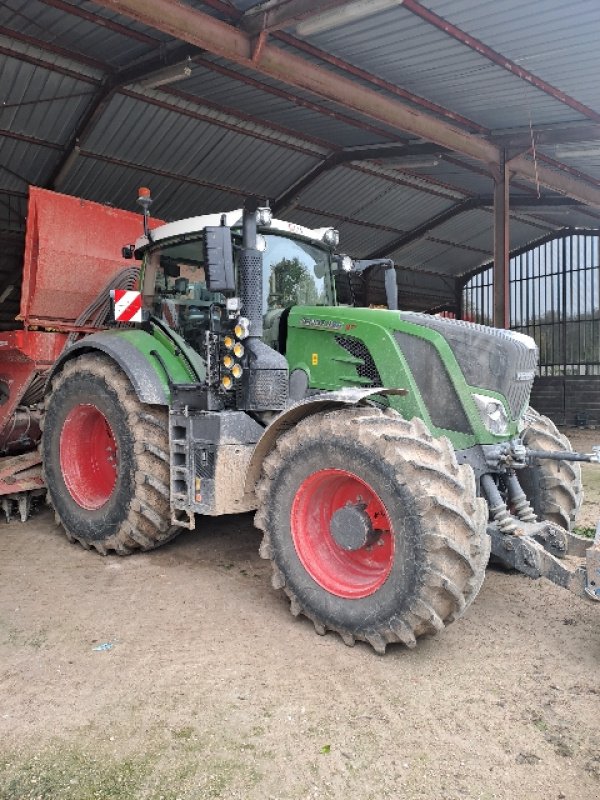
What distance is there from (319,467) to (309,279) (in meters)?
1.81

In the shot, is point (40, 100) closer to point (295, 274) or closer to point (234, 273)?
point (295, 274)

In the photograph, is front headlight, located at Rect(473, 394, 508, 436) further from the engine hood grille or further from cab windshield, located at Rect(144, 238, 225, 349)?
cab windshield, located at Rect(144, 238, 225, 349)

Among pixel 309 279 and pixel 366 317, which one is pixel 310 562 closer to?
pixel 366 317

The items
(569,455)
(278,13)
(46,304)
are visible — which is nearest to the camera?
(569,455)

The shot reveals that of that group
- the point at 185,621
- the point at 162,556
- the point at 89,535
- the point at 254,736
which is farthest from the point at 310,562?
the point at 89,535

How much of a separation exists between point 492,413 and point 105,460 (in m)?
3.32

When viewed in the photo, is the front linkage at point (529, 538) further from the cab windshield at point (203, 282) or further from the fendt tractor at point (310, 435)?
the cab windshield at point (203, 282)

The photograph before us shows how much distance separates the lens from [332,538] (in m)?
3.79

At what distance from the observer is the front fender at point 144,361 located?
184 inches

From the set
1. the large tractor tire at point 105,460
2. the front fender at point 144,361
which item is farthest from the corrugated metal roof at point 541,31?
the large tractor tire at point 105,460

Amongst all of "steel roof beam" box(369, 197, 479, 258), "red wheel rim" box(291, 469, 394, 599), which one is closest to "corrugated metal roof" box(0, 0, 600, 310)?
"steel roof beam" box(369, 197, 479, 258)

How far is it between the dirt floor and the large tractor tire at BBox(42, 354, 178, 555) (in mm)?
478

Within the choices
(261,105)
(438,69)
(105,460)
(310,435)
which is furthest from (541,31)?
(105,460)

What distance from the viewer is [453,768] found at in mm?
2523
